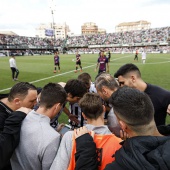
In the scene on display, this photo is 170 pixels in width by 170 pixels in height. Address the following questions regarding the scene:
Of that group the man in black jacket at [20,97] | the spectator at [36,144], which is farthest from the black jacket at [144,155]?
the man in black jacket at [20,97]

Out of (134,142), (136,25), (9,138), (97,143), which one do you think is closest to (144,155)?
(134,142)

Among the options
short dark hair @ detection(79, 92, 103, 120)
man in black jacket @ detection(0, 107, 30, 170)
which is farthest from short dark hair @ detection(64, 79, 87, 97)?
man in black jacket @ detection(0, 107, 30, 170)

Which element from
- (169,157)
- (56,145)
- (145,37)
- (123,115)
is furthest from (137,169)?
(145,37)

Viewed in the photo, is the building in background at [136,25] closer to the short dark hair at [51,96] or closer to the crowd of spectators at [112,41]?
the crowd of spectators at [112,41]

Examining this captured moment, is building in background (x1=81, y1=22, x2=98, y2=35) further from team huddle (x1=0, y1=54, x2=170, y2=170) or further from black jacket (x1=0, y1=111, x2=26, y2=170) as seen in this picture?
black jacket (x1=0, y1=111, x2=26, y2=170)

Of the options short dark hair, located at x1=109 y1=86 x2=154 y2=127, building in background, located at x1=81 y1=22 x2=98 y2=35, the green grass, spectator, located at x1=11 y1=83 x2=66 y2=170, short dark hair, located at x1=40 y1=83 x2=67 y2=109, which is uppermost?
building in background, located at x1=81 y1=22 x2=98 y2=35

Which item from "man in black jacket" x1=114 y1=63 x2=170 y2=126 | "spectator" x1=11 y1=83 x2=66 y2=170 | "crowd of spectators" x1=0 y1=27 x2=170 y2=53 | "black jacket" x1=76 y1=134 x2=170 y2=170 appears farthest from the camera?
"crowd of spectators" x1=0 y1=27 x2=170 y2=53

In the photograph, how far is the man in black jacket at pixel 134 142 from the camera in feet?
3.96

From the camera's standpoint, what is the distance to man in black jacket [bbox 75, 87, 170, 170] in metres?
1.21

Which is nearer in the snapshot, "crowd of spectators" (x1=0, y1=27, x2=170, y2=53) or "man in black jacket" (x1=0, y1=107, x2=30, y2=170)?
"man in black jacket" (x1=0, y1=107, x2=30, y2=170)

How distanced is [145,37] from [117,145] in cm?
7109

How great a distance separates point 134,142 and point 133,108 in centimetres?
30

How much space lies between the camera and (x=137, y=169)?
1.19 meters

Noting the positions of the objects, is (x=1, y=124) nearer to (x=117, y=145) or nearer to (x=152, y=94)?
(x=117, y=145)
